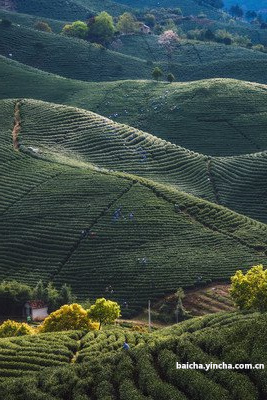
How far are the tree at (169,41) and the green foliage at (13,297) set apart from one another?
381ft

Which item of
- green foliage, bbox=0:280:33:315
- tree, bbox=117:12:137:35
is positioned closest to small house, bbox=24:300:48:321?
green foliage, bbox=0:280:33:315

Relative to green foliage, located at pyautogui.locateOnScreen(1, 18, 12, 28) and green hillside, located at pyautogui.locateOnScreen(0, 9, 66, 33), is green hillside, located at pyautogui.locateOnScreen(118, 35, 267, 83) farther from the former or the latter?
green foliage, located at pyautogui.locateOnScreen(1, 18, 12, 28)

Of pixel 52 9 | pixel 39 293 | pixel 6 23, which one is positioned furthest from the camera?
pixel 52 9

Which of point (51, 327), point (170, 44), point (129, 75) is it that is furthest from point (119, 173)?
point (170, 44)

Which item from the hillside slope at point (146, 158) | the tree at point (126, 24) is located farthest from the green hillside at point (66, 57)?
the hillside slope at point (146, 158)

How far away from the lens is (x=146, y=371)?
32.9 meters

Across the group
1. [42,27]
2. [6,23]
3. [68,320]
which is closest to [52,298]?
[68,320]

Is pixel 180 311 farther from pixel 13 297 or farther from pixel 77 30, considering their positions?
pixel 77 30

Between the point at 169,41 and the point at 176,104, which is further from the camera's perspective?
the point at 169,41

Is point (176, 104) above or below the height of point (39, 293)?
below

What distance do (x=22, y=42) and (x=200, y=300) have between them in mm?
110239

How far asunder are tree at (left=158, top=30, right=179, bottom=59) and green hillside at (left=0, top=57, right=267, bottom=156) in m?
35.6

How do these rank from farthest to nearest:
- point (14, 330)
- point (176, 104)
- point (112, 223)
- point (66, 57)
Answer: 1. point (66, 57)
2. point (176, 104)
3. point (112, 223)
4. point (14, 330)

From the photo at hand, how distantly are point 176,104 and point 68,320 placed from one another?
266 feet
